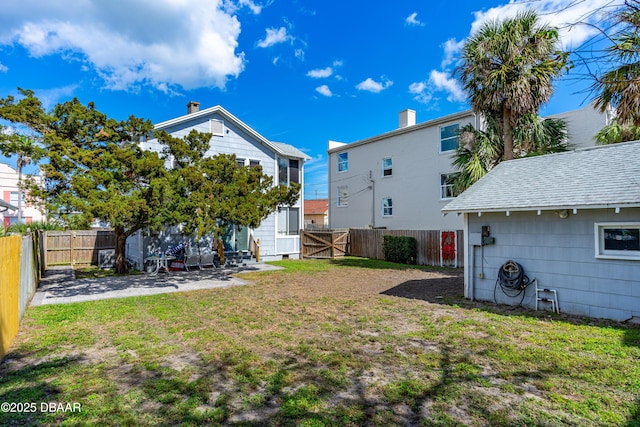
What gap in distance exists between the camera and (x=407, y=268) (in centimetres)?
1539

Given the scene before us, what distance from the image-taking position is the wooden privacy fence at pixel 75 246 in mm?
16219

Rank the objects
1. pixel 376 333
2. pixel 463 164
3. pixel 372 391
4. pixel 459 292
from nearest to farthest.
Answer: pixel 372 391 < pixel 376 333 < pixel 459 292 < pixel 463 164

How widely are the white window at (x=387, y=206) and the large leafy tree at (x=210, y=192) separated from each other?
12034mm

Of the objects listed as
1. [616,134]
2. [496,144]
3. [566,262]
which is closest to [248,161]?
[496,144]

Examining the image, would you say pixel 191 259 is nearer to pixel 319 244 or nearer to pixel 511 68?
pixel 319 244

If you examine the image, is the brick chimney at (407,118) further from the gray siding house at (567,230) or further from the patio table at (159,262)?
the patio table at (159,262)

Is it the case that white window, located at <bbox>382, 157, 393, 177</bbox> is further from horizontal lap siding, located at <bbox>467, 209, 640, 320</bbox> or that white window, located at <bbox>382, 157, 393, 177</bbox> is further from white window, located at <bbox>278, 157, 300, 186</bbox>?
horizontal lap siding, located at <bbox>467, 209, 640, 320</bbox>

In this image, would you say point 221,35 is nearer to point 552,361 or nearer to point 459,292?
point 459,292

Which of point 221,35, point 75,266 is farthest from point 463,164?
→ point 75,266

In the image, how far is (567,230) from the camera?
7379 millimetres

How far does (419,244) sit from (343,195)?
32.5 ft

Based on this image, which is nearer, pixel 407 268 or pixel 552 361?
pixel 552 361

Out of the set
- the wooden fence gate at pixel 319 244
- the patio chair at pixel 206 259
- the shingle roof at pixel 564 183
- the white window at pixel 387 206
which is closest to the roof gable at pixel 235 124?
Answer: the wooden fence gate at pixel 319 244

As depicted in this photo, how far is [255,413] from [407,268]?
12868mm
